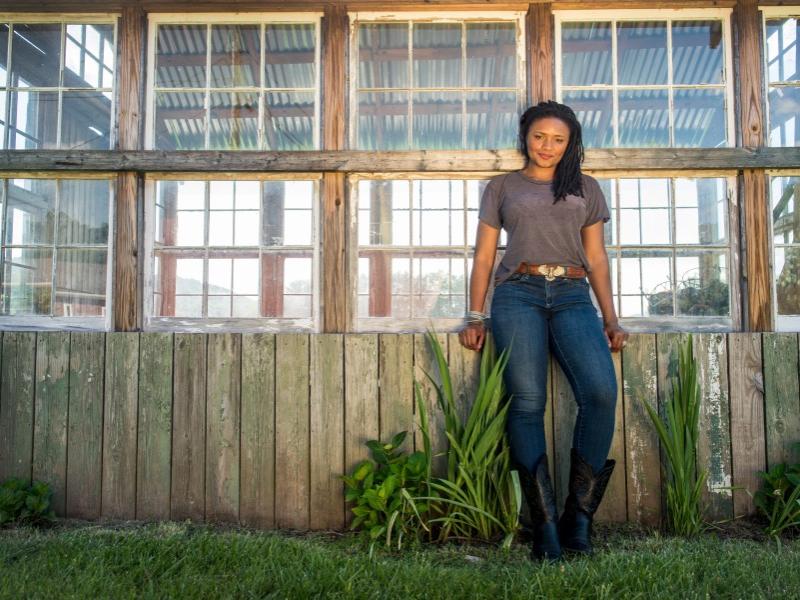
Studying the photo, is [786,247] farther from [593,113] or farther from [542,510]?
[542,510]

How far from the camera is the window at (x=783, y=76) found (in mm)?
3479

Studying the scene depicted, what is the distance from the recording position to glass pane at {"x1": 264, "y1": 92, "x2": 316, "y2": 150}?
11.5ft

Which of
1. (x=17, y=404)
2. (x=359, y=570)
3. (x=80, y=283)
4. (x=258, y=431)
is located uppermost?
(x=80, y=283)

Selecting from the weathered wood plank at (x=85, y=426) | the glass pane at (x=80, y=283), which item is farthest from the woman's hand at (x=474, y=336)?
the glass pane at (x=80, y=283)

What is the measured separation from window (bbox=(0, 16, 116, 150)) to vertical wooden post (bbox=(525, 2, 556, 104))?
216 centimetres

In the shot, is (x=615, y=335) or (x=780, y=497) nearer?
(x=780, y=497)

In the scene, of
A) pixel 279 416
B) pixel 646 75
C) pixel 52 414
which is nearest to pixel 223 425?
pixel 279 416

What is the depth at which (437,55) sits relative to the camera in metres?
3.55

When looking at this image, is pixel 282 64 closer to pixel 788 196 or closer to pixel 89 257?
pixel 89 257

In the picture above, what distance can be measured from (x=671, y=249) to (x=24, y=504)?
330 cm

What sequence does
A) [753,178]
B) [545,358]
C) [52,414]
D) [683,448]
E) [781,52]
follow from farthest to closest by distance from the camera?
[781,52] < [753,178] < [52,414] < [683,448] < [545,358]

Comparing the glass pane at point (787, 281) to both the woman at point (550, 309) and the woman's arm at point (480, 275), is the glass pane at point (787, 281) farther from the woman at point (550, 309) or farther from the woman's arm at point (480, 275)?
the woman's arm at point (480, 275)

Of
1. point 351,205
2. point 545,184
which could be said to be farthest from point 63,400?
point 545,184

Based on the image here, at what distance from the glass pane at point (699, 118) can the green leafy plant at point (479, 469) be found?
5.11 feet
